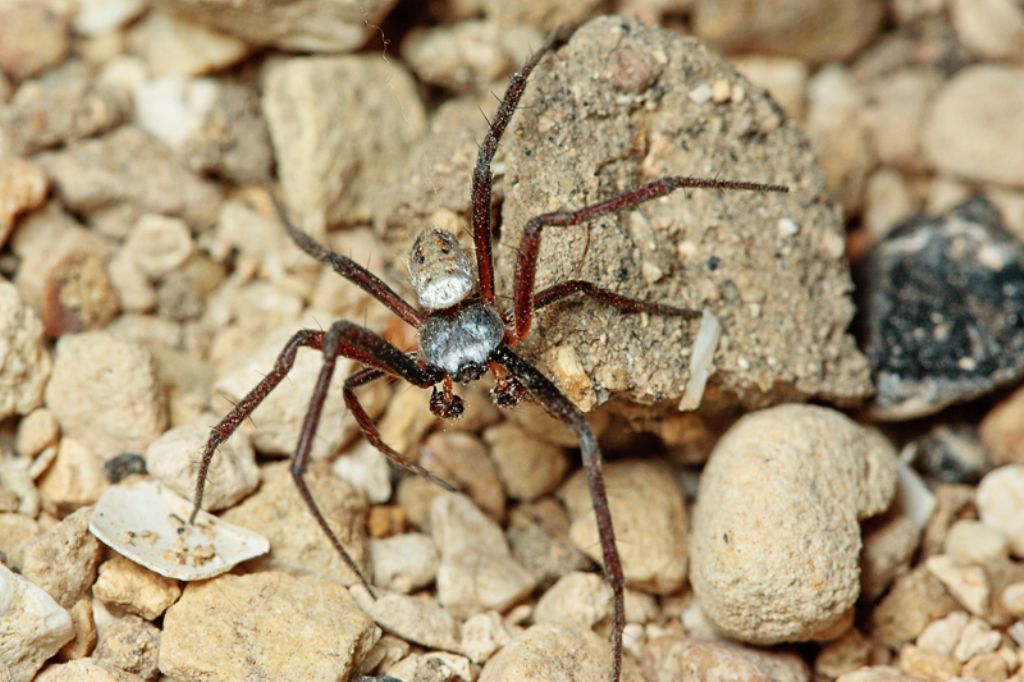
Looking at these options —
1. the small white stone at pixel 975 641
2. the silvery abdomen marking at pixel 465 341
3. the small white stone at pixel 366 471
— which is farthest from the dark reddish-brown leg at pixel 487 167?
the small white stone at pixel 975 641

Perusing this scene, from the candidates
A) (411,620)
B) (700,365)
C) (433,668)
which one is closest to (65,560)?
(411,620)

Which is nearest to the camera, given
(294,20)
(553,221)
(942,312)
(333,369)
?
(333,369)

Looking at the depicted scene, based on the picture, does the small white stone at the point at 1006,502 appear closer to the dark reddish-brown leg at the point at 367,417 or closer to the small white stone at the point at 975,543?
the small white stone at the point at 975,543

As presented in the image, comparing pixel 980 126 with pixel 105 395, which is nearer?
pixel 105 395

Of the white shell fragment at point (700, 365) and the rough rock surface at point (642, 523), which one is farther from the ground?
the white shell fragment at point (700, 365)

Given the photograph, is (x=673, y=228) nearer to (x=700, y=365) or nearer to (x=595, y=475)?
(x=700, y=365)

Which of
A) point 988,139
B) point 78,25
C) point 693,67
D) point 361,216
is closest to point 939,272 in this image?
point 988,139

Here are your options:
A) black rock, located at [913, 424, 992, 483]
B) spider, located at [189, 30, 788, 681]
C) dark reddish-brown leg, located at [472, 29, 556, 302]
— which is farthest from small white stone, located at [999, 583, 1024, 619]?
dark reddish-brown leg, located at [472, 29, 556, 302]
